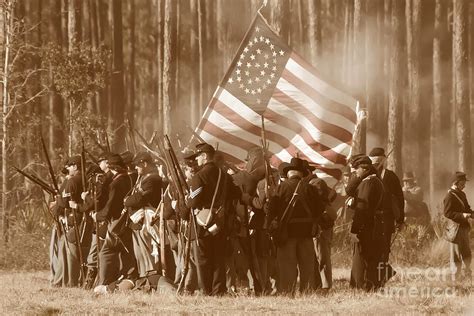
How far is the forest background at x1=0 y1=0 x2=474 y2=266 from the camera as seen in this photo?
31016 millimetres

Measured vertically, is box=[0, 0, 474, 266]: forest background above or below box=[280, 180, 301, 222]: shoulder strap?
above

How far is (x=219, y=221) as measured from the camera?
14953 mm

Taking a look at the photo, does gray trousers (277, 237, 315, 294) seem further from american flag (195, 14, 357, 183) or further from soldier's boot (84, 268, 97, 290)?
soldier's boot (84, 268, 97, 290)

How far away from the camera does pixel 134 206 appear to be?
16.1m

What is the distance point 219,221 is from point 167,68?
16.9 metres

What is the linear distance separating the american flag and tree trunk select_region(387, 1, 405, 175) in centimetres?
1262

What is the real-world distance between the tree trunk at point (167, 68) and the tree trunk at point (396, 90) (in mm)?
5643

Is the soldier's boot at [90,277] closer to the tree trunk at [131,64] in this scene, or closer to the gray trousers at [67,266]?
the gray trousers at [67,266]

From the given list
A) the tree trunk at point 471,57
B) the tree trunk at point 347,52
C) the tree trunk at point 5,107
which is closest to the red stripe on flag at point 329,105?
the tree trunk at point 5,107

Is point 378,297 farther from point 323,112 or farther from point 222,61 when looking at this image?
point 222,61

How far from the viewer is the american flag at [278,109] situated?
16641mm

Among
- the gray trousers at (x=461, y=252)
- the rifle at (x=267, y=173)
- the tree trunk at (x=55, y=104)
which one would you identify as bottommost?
the gray trousers at (x=461, y=252)

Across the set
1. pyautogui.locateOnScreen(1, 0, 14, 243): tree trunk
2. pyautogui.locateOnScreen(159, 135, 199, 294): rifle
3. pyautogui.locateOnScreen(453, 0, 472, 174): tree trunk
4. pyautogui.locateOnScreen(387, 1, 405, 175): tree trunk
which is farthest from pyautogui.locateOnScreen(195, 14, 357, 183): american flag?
pyautogui.locateOnScreen(453, 0, 472, 174): tree trunk


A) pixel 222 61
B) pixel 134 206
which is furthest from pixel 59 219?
pixel 222 61
